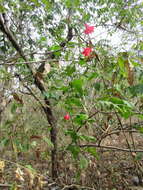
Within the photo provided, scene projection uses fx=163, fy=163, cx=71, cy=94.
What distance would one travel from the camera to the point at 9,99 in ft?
4.20

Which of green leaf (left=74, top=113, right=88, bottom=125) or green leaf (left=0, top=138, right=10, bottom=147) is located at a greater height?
green leaf (left=74, top=113, right=88, bottom=125)

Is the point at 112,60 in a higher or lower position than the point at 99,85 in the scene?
higher

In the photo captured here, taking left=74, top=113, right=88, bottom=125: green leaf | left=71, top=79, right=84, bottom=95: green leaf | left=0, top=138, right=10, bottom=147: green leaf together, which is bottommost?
left=0, top=138, right=10, bottom=147: green leaf

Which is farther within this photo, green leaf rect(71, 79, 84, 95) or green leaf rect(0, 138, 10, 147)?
green leaf rect(0, 138, 10, 147)

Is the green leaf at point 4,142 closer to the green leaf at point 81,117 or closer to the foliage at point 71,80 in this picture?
the foliage at point 71,80

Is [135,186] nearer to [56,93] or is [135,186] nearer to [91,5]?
[56,93]

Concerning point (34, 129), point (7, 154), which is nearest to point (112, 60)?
point (34, 129)

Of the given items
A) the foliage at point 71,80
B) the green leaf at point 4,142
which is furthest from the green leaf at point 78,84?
the green leaf at point 4,142

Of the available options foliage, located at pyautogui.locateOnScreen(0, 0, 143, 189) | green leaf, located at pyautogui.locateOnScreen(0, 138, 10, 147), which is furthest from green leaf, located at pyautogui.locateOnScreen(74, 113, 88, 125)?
green leaf, located at pyautogui.locateOnScreen(0, 138, 10, 147)

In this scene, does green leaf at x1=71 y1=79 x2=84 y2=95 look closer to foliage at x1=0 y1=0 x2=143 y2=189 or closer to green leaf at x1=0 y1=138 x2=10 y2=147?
foliage at x1=0 y1=0 x2=143 y2=189

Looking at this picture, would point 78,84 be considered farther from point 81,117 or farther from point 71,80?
point 71,80

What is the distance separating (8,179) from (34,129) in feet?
3.03

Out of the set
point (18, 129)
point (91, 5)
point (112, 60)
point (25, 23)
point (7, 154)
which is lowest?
point (7, 154)

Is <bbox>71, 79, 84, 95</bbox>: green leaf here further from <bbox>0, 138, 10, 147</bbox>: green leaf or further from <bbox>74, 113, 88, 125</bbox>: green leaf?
<bbox>0, 138, 10, 147</bbox>: green leaf
